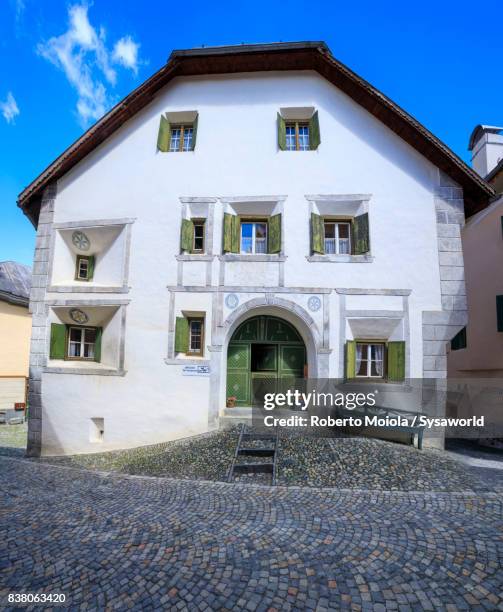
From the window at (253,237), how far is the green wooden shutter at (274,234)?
41cm

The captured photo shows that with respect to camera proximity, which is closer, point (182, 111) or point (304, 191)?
point (304, 191)

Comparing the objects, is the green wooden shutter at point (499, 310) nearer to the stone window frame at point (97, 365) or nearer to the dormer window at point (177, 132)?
the dormer window at point (177, 132)

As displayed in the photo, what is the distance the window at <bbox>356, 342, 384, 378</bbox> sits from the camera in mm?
8469

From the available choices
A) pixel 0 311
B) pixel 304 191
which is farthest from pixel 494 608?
pixel 0 311

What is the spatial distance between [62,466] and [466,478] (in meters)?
8.77

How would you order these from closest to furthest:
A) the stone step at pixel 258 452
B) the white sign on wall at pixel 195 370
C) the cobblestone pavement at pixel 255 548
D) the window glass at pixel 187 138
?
the cobblestone pavement at pixel 255 548 < the stone step at pixel 258 452 < the white sign on wall at pixel 195 370 < the window glass at pixel 187 138

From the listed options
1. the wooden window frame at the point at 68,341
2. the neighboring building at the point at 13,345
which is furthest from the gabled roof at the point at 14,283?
the wooden window frame at the point at 68,341

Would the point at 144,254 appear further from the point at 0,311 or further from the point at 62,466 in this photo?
the point at 0,311

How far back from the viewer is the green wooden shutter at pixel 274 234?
28.1ft

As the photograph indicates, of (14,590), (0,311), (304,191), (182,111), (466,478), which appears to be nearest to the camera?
(14,590)

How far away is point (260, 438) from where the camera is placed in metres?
7.18

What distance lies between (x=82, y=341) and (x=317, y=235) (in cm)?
758

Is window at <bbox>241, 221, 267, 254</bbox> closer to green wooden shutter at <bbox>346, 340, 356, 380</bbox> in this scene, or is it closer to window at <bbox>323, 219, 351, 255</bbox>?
window at <bbox>323, 219, 351, 255</bbox>

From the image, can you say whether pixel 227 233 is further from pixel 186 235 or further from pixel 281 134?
pixel 281 134
